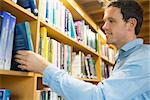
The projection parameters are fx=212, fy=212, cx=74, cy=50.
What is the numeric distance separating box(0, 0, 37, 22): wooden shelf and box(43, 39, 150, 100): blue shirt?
0.34 m

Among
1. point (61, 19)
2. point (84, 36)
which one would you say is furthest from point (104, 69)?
point (61, 19)

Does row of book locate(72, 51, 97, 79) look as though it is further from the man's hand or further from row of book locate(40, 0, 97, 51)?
the man's hand

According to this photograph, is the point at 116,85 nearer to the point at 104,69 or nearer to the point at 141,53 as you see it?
the point at 141,53

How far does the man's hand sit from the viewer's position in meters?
1.07

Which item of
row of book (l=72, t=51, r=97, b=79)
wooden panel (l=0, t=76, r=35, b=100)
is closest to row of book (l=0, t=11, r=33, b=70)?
wooden panel (l=0, t=76, r=35, b=100)

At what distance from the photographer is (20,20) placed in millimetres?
1271

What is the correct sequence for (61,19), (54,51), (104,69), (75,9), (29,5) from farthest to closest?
(104,69) → (75,9) → (61,19) → (54,51) → (29,5)

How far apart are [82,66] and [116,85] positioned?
107 cm

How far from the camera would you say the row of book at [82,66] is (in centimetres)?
194

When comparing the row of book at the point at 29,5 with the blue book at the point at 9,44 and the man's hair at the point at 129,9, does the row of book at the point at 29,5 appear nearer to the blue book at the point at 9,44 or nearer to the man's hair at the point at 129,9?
the blue book at the point at 9,44

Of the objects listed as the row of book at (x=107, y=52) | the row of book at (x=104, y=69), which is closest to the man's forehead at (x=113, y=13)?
the row of book at (x=104, y=69)

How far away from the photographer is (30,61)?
1071mm

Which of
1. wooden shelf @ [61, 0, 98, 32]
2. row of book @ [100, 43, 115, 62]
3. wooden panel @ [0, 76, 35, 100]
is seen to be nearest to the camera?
wooden panel @ [0, 76, 35, 100]

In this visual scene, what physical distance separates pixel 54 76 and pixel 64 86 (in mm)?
70
